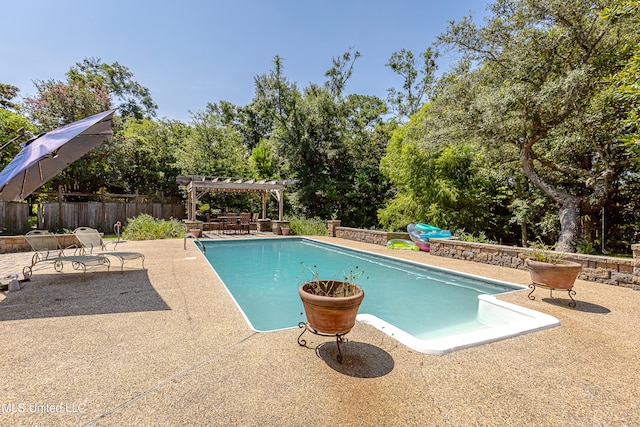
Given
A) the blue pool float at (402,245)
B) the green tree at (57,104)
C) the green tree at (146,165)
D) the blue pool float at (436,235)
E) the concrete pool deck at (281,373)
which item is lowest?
the concrete pool deck at (281,373)

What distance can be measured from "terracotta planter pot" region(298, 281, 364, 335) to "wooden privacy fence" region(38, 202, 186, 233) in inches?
566

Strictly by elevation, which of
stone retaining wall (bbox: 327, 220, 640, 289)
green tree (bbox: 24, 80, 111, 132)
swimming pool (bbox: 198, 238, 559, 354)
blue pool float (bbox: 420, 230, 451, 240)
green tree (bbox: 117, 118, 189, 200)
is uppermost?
green tree (bbox: 24, 80, 111, 132)

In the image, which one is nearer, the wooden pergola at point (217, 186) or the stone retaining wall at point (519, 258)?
the stone retaining wall at point (519, 258)

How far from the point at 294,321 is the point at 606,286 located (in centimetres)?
533

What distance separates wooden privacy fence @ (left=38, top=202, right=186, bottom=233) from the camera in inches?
494

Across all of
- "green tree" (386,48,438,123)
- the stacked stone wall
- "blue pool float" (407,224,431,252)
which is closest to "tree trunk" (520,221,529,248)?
"blue pool float" (407,224,431,252)

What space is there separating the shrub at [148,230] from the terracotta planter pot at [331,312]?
35.5 ft

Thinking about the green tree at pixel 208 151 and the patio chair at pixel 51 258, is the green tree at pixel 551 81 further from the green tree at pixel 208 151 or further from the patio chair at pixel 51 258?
the green tree at pixel 208 151

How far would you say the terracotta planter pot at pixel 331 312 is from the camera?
250 centimetres

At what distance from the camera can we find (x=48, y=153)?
3.79m

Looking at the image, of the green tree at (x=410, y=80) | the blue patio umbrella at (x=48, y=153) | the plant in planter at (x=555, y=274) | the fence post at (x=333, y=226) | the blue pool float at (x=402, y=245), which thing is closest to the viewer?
the blue patio umbrella at (x=48, y=153)

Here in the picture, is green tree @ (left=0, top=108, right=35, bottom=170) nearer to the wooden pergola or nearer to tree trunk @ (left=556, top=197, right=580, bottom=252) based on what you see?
the wooden pergola

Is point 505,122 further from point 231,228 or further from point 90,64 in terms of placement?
point 90,64

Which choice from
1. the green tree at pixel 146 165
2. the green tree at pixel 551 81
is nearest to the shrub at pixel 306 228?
the green tree at pixel 146 165
